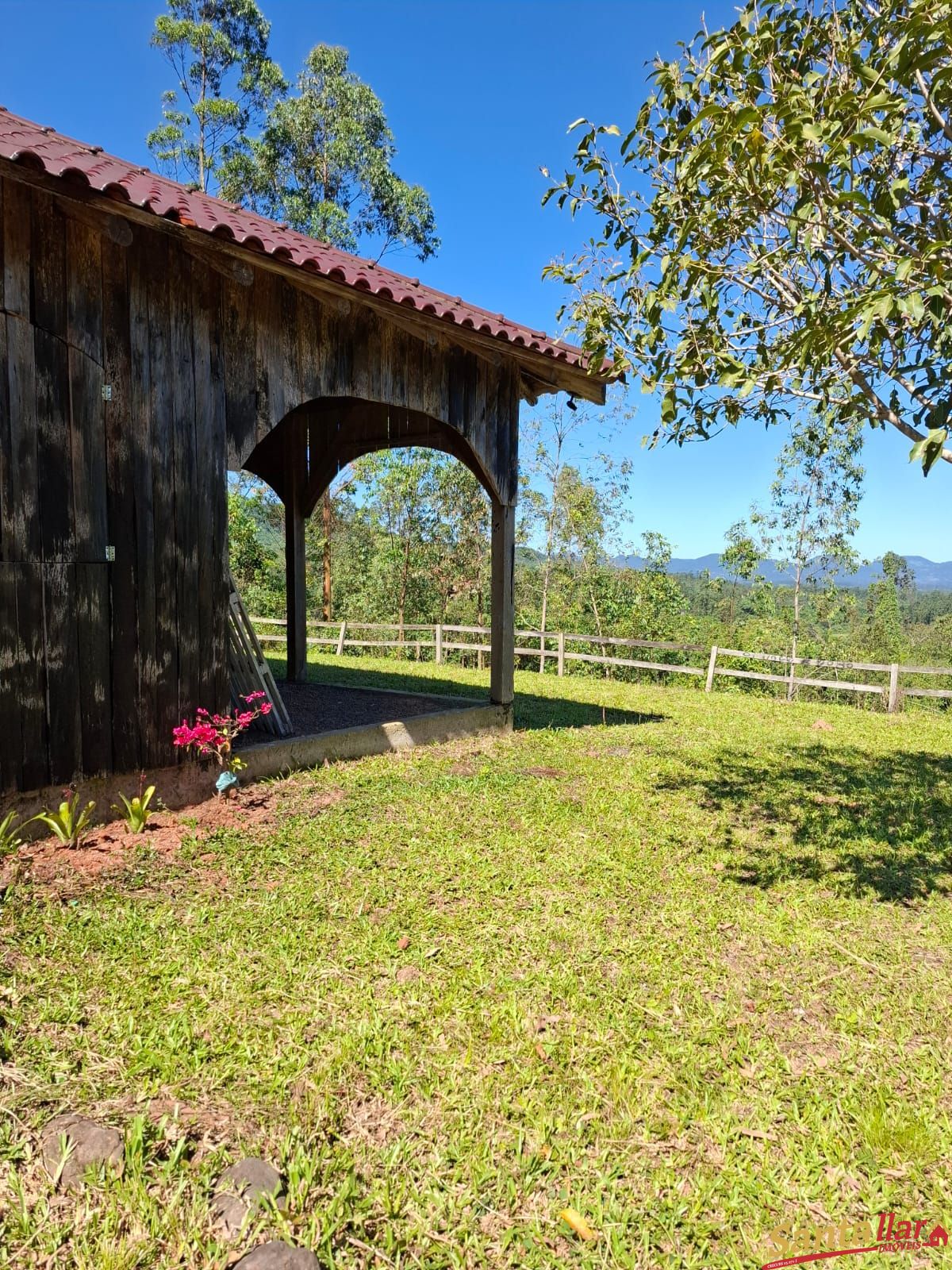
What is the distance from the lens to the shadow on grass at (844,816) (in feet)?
14.8

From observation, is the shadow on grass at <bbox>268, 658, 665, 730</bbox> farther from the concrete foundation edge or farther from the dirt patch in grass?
the dirt patch in grass

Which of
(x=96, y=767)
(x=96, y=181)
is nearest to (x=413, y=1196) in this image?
(x=96, y=767)

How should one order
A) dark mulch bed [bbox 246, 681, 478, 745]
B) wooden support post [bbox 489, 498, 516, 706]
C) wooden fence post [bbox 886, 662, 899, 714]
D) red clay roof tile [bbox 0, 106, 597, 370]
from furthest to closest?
wooden fence post [bbox 886, 662, 899, 714] < wooden support post [bbox 489, 498, 516, 706] < dark mulch bed [bbox 246, 681, 478, 745] < red clay roof tile [bbox 0, 106, 597, 370]

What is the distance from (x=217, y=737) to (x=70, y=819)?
3.40ft

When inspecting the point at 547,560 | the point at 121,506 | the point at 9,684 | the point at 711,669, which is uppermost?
the point at 547,560

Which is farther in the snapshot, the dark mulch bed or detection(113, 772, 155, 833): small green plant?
the dark mulch bed

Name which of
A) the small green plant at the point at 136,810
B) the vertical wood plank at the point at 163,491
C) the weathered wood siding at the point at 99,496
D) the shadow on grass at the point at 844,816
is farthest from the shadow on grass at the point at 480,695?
the small green plant at the point at 136,810

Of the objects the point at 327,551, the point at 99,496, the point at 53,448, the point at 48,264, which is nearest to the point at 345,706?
the point at 99,496

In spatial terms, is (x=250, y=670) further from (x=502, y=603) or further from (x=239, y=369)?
(x=239, y=369)

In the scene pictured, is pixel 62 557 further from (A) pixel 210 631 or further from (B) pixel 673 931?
(B) pixel 673 931

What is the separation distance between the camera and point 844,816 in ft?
18.7

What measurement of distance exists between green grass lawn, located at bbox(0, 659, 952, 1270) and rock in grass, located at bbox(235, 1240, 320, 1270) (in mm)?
96

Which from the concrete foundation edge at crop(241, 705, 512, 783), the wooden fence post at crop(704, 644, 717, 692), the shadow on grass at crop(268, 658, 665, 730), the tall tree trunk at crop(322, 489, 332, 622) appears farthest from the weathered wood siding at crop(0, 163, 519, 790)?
the tall tree trunk at crop(322, 489, 332, 622)

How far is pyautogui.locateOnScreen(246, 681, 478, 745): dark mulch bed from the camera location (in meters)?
7.67
